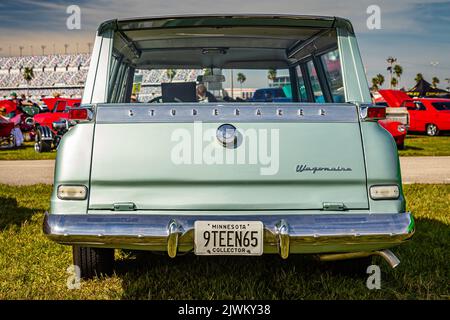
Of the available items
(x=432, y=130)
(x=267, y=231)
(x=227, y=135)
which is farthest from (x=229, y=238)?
(x=432, y=130)

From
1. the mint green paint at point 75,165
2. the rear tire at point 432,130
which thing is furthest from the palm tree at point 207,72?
the rear tire at point 432,130

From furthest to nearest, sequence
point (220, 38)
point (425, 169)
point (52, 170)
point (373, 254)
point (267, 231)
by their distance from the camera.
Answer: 1. point (52, 170)
2. point (425, 169)
3. point (220, 38)
4. point (373, 254)
5. point (267, 231)

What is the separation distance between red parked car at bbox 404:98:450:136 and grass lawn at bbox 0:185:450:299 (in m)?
18.4

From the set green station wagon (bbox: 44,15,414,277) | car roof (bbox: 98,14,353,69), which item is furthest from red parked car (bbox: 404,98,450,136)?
green station wagon (bbox: 44,15,414,277)

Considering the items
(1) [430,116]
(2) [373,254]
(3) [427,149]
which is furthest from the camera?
(1) [430,116]

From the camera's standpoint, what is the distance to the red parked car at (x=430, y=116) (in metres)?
22.9

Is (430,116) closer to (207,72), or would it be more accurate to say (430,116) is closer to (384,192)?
(207,72)

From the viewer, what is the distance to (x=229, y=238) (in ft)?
10.6

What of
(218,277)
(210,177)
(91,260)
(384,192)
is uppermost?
(210,177)

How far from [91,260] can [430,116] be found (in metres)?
21.5

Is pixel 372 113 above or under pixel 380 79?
under

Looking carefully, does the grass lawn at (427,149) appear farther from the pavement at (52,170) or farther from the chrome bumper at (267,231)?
the chrome bumper at (267,231)
